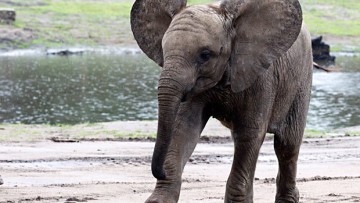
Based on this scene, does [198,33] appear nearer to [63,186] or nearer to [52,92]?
[63,186]

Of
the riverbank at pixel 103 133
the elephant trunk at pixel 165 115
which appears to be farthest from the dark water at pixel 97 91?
the elephant trunk at pixel 165 115

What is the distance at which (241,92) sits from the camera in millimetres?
7094

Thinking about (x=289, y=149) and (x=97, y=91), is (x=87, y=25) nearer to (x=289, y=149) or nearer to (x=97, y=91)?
(x=97, y=91)

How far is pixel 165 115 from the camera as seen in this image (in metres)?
6.22

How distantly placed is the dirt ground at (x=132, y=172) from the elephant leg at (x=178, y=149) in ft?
6.51

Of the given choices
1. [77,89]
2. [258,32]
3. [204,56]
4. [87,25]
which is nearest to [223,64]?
[204,56]

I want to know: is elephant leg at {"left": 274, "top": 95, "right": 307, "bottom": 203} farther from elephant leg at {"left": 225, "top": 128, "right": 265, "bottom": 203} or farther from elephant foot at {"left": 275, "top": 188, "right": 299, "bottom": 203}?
elephant leg at {"left": 225, "top": 128, "right": 265, "bottom": 203}

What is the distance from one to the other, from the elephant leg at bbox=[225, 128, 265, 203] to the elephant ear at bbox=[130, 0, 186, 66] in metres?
0.89

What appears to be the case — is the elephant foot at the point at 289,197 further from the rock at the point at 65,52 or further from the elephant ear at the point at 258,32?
the rock at the point at 65,52

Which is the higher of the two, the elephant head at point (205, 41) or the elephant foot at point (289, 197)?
the elephant head at point (205, 41)

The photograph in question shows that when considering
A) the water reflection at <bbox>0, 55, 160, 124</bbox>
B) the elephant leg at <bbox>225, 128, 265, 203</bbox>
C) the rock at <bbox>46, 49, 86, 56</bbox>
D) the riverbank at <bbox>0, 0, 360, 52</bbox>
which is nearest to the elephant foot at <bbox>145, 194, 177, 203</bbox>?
the elephant leg at <bbox>225, 128, 265, 203</bbox>

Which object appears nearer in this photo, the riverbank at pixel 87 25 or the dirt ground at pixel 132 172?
the dirt ground at pixel 132 172

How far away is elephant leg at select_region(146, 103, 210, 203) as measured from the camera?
692cm

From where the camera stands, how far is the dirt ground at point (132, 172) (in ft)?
30.9
